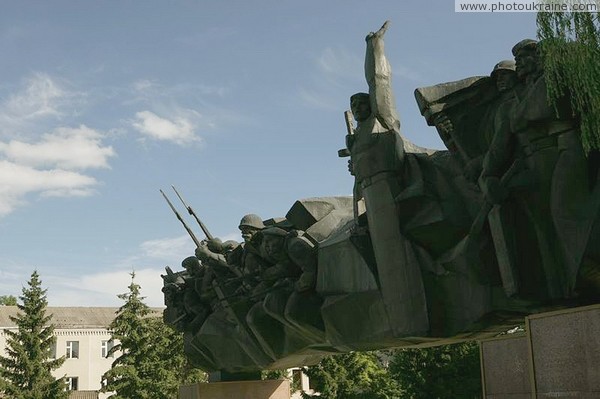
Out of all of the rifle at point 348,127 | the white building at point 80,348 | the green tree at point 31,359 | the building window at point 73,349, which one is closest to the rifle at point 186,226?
the rifle at point 348,127

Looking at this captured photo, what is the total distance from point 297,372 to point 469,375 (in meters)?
14.5

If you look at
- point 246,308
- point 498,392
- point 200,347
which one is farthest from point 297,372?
point 498,392

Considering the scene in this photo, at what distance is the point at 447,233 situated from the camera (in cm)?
950

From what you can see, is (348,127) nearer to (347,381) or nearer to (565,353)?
(565,353)

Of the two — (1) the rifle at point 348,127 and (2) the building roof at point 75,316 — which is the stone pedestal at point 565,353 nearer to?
(1) the rifle at point 348,127

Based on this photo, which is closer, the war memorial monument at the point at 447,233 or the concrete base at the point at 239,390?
the war memorial monument at the point at 447,233

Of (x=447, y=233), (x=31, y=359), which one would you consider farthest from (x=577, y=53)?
(x=31, y=359)

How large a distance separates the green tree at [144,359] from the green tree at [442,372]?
10767 millimetres

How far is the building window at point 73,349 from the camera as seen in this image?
152ft

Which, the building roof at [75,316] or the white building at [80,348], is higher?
the building roof at [75,316]

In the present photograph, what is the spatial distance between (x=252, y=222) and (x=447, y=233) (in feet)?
20.4

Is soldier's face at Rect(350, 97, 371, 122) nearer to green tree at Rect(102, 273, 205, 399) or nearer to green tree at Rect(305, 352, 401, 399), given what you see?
green tree at Rect(305, 352, 401, 399)

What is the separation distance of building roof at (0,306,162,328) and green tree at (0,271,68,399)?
1419 cm

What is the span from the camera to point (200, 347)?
17203mm
